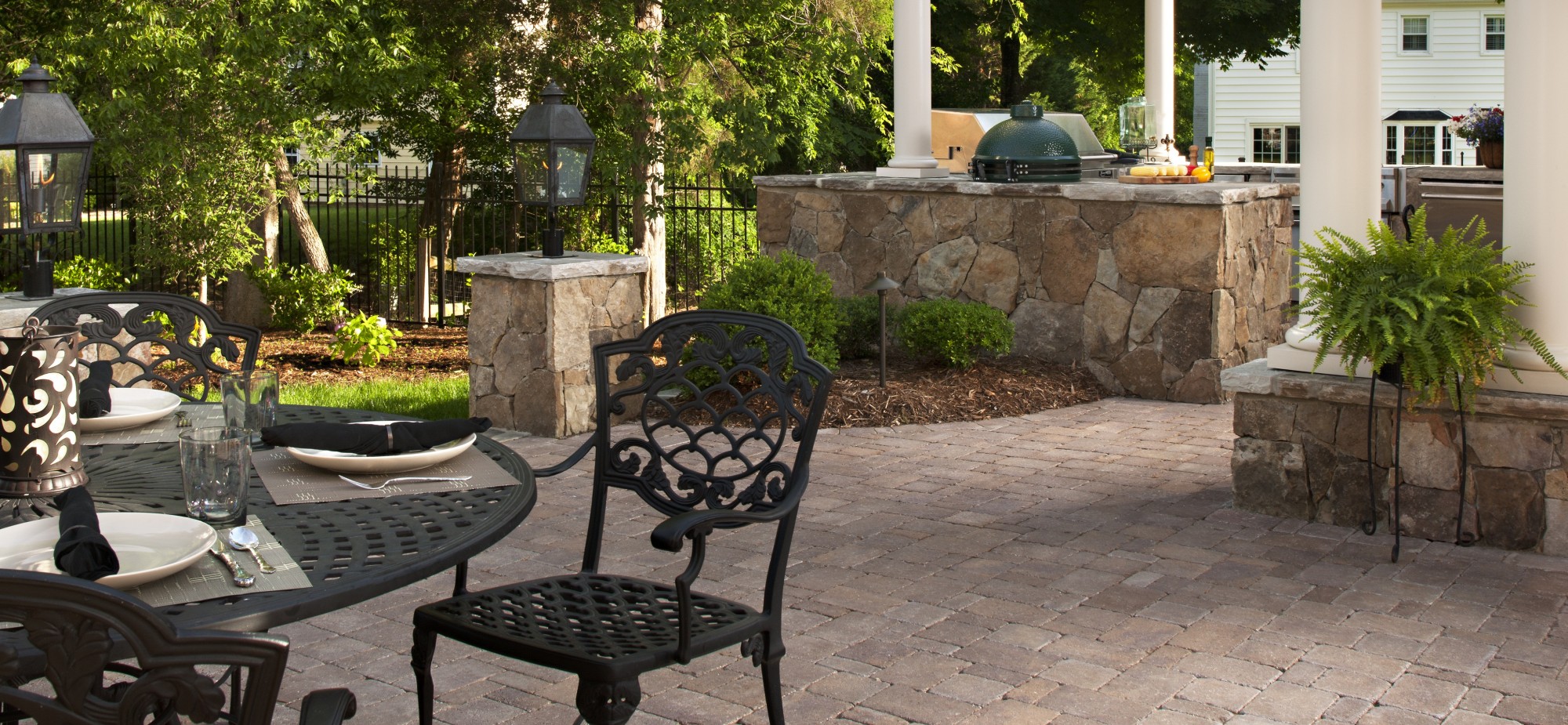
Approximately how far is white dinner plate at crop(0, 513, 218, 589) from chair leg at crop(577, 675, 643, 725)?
2.38 feet

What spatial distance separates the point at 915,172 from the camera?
9.30 meters

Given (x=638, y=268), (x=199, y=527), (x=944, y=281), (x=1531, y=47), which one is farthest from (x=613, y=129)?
(x=199, y=527)

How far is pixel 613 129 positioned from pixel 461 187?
9.41 feet

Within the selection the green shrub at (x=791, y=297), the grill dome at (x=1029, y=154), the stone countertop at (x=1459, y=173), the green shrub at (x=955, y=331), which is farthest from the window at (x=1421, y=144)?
the green shrub at (x=791, y=297)

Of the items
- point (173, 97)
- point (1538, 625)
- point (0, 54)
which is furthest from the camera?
point (0, 54)

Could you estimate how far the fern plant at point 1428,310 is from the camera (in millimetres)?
Result: 4633

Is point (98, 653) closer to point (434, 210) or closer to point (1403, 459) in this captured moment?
point (1403, 459)

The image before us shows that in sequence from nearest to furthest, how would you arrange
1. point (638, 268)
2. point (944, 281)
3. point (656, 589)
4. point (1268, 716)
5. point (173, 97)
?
point (656, 589), point (1268, 716), point (638, 268), point (944, 281), point (173, 97)

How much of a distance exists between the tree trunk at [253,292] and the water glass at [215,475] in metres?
9.99

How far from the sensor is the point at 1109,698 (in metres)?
3.57

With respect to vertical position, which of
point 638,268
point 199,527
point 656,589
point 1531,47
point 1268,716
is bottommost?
point 1268,716

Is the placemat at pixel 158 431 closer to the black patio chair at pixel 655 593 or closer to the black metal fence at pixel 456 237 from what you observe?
the black patio chair at pixel 655 593

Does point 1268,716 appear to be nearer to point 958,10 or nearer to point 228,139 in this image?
point 228,139

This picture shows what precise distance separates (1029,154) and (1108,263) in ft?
2.78
